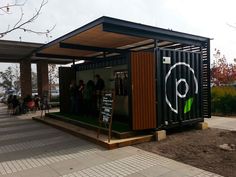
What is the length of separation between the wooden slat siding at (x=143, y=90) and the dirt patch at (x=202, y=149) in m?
0.67

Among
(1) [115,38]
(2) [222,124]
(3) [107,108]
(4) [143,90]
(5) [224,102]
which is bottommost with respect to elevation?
(2) [222,124]

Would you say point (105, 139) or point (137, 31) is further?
point (137, 31)

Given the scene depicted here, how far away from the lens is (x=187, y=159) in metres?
5.90

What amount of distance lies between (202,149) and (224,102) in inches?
278

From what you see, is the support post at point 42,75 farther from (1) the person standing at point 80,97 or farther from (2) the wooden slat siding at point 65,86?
(1) the person standing at point 80,97

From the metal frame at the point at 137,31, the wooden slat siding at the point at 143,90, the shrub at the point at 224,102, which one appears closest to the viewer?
Answer: the metal frame at the point at 137,31

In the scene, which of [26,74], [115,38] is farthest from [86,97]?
[26,74]

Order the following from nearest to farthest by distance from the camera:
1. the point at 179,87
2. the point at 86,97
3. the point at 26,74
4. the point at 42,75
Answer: the point at 179,87 < the point at 86,97 < the point at 26,74 < the point at 42,75

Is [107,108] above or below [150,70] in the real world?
below

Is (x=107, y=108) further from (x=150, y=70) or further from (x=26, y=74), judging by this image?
(x=26, y=74)

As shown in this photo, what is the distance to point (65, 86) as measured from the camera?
1304 centimetres

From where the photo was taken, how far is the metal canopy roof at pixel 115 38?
7270mm

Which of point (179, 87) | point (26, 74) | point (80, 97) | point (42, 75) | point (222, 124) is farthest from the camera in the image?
point (42, 75)

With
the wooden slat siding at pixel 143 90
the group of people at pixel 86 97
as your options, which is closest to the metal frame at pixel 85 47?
the group of people at pixel 86 97
